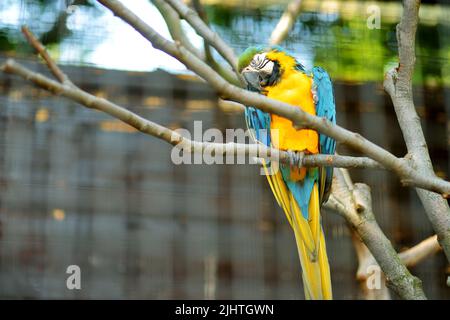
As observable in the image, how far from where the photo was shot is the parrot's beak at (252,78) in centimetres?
121

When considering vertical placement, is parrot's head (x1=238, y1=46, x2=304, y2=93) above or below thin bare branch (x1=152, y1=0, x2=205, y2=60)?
above

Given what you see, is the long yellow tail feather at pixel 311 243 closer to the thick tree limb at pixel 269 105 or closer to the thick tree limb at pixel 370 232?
the thick tree limb at pixel 370 232

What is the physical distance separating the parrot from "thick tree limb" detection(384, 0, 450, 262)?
0.68ft

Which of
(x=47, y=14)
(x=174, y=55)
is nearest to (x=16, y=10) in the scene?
(x=47, y=14)

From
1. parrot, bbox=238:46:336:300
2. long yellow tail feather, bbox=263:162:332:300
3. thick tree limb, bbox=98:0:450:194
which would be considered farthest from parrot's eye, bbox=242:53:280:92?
thick tree limb, bbox=98:0:450:194

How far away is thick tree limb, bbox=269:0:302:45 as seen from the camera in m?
1.56

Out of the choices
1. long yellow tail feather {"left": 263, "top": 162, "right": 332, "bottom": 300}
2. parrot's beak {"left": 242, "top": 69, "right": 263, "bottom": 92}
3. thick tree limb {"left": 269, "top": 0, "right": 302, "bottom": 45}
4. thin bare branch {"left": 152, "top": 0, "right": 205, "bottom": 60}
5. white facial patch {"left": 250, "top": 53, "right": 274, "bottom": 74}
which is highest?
thick tree limb {"left": 269, "top": 0, "right": 302, "bottom": 45}

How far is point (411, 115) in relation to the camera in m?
0.96

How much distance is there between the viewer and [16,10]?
5.31 feet

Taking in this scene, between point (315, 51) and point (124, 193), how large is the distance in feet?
2.08

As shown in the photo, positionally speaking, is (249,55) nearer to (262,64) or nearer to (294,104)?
(262,64)

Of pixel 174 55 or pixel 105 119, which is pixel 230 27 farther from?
pixel 174 55

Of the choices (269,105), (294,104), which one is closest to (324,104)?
(294,104)

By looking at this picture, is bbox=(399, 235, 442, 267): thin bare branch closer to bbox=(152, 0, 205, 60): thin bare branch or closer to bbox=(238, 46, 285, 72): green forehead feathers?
bbox=(238, 46, 285, 72): green forehead feathers
